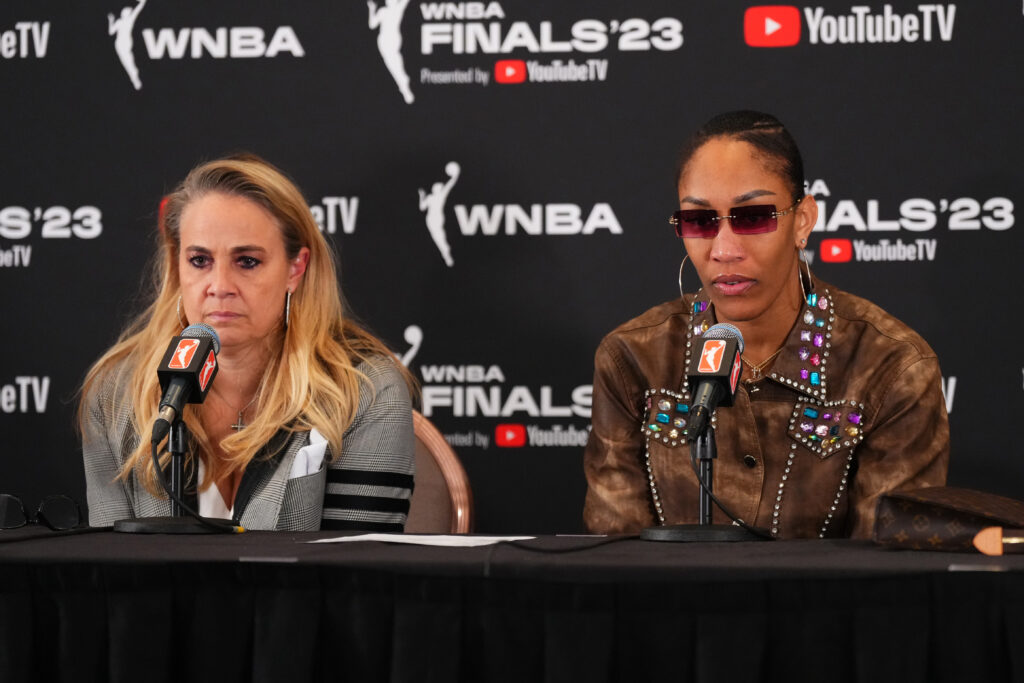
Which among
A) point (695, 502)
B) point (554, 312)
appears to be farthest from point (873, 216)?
point (695, 502)

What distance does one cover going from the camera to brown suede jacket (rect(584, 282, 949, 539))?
8.13ft

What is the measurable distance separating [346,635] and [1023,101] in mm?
2683

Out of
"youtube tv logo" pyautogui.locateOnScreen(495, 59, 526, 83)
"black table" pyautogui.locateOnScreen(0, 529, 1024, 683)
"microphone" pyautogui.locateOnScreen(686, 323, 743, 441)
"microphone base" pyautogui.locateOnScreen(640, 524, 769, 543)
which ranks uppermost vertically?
"youtube tv logo" pyautogui.locateOnScreen(495, 59, 526, 83)

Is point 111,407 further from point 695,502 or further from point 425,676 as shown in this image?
point 425,676

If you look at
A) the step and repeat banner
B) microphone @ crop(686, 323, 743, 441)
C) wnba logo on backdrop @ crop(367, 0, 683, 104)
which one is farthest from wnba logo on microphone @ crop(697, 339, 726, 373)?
wnba logo on backdrop @ crop(367, 0, 683, 104)

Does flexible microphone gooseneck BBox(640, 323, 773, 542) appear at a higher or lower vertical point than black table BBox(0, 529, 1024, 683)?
higher

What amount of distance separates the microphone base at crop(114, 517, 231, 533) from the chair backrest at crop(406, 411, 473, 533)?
113cm

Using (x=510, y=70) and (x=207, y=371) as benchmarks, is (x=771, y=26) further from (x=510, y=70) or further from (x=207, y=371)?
(x=207, y=371)

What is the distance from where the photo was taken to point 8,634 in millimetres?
1597

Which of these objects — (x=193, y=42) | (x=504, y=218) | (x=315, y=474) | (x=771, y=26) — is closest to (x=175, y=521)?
(x=315, y=474)

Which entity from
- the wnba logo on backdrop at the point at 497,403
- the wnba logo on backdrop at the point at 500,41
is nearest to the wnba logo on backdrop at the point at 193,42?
the wnba logo on backdrop at the point at 500,41

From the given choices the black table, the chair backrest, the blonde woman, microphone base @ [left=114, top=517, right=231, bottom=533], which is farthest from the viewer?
the chair backrest

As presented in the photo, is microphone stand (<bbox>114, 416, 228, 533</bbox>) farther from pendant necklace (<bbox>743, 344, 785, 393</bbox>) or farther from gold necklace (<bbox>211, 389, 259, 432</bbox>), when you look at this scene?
pendant necklace (<bbox>743, 344, 785, 393</bbox>)

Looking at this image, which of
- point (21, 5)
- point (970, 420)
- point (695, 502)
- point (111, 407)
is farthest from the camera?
point (21, 5)
